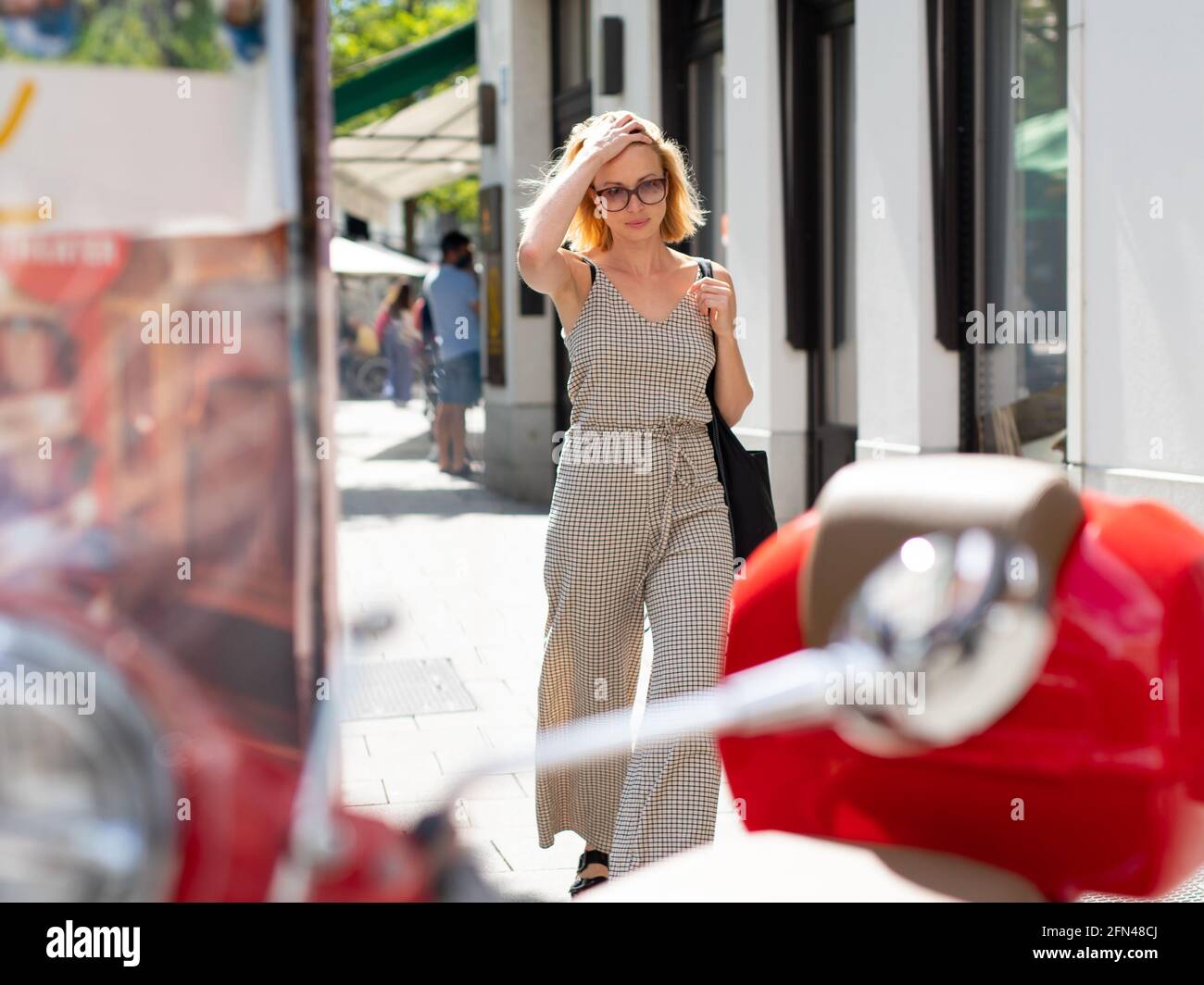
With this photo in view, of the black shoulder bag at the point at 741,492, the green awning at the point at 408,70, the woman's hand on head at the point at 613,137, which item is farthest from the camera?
the green awning at the point at 408,70

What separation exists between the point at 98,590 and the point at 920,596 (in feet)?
2.06

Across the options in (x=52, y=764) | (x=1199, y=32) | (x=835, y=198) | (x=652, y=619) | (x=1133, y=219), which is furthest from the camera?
(x=835, y=198)

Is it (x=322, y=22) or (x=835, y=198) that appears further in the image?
(x=835, y=198)

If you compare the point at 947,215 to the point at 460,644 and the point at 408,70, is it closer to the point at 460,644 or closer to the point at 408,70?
the point at 460,644

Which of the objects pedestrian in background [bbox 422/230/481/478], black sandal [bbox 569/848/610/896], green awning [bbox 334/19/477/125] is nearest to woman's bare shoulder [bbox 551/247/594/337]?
black sandal [bbox 569/848/610/896]

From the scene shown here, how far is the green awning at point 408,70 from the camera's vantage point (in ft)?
44.5

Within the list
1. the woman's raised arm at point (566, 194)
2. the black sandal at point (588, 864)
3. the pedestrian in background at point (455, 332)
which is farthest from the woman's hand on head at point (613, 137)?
the pedestrian in background at point (455, 332)

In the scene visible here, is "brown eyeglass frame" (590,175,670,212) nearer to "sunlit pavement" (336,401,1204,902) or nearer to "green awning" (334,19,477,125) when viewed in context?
"sunlit pavement" (336,401,1204,902)

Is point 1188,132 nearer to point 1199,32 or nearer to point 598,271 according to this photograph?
point 1199,32

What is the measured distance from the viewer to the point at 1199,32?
5.53 m

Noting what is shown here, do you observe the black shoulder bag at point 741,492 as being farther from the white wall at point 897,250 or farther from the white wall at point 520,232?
the white wall at point 520,232

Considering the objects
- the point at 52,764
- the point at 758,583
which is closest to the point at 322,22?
the point at 52,764

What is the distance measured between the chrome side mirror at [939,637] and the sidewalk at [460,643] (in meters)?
0.28

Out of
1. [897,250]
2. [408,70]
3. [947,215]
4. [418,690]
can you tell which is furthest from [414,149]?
[418,690]
